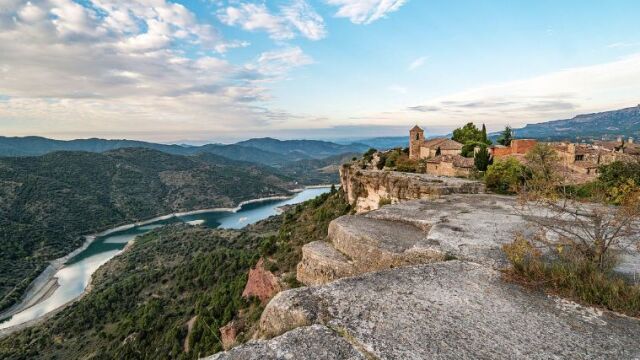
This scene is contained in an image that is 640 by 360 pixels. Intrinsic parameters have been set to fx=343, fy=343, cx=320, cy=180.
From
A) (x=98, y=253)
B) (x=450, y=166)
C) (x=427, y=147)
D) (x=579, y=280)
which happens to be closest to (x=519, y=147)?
(x=427, y=147)

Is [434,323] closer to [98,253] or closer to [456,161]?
[456,161]

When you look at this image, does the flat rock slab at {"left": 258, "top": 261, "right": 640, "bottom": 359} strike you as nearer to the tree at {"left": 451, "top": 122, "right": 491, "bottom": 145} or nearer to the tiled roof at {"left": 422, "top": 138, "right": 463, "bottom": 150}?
the tiled roof at {"left": 422, "top": 138, "right": 463, "bottom": 150}

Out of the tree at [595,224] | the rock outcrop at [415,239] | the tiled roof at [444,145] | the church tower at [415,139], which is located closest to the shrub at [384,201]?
the rock outcrop at [415,239]

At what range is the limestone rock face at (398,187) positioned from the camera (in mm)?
13777

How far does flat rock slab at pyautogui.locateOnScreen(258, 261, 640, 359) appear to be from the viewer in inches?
133

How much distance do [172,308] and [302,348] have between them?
44.7 metres

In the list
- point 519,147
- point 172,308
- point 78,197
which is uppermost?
point 519,147

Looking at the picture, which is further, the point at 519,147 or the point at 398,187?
the point at 519,147

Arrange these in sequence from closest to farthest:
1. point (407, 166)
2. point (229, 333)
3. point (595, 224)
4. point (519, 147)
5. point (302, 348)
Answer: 1. point (302, 348)
2. point (595, 224)
3. point (229, 333)
4. point (407, 166)
5. point (519, 147)

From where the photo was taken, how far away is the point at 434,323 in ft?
12.5

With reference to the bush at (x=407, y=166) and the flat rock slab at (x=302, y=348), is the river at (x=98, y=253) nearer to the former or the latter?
the bush at (x=407, y=166)

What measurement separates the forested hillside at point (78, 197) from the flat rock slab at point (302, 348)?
8797 cm

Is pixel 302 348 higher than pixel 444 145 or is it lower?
higher

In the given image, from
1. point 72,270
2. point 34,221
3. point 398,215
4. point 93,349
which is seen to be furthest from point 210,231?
point 398,215
